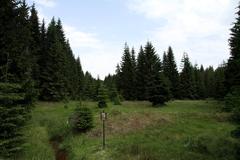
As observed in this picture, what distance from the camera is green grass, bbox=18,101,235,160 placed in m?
19.6

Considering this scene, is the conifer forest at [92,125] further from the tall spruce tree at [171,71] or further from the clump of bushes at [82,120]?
the tall spruce tree at [171,71]

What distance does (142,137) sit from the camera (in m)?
24.2

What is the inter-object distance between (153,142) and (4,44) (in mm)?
12447

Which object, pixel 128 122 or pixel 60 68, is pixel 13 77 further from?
pixel 60 68

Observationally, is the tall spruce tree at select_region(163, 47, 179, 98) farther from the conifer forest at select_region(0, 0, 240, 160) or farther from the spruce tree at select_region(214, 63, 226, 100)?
the conifer forest at select_region(0, 0, 240, 160)

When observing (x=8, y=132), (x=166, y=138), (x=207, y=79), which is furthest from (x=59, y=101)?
(x=207, y=79)

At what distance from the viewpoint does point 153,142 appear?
22.6m

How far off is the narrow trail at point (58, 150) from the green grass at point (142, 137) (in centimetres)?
42

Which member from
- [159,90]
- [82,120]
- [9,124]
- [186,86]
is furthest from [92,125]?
[186,86]

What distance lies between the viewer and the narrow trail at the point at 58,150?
22.2 meters

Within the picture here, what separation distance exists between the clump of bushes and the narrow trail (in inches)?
71.7

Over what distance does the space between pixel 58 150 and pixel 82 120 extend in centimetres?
416

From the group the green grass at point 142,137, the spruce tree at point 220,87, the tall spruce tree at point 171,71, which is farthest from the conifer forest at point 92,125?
the tall spruce tree at point 171,71

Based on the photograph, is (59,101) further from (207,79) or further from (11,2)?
(207,79)
